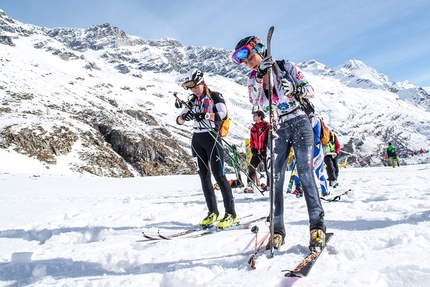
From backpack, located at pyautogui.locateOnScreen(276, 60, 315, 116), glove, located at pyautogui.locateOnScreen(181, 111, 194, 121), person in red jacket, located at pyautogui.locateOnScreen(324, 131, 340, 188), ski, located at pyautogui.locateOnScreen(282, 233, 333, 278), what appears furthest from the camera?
person in red jacket, located at pyautogui.locateOnScreen(324, 131, 340, 188)

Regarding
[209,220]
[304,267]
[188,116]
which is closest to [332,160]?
[209,220]

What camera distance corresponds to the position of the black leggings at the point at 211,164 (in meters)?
5.50

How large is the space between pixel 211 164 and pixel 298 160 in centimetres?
205

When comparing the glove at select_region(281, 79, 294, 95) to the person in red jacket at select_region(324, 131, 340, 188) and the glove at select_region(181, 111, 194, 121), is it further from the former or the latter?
the person in red jacket at select_region(324, 131, 340, 188)

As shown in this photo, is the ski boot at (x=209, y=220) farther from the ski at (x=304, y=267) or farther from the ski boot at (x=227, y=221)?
the ski at (x=304, y=267)

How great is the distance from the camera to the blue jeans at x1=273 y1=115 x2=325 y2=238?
3779 mm

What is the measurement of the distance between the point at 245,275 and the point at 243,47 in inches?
115

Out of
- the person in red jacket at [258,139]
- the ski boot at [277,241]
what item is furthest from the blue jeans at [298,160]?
the person in red jacket at [258,139]

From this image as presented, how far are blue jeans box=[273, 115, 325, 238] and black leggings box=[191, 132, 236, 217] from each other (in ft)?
5.41

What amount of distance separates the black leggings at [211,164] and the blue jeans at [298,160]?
5.41 ft

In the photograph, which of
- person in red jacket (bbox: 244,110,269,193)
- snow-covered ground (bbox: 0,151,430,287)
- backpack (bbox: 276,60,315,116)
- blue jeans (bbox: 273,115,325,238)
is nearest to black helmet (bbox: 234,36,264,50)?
backpack (bbox: 276,60,315,116)

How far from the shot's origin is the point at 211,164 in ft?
18.3

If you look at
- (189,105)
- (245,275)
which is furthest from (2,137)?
(245,275)

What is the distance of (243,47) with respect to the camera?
404cm
